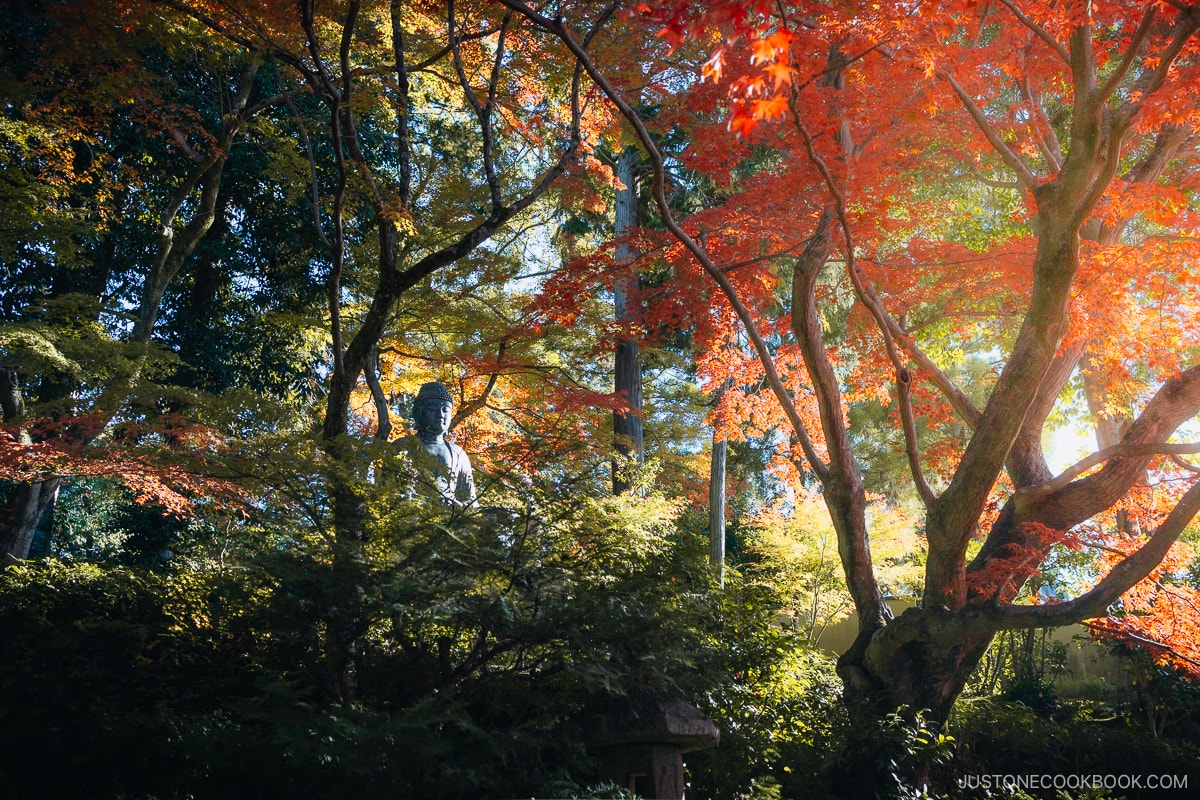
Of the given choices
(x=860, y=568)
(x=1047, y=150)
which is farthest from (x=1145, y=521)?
(x=1047, y=150)

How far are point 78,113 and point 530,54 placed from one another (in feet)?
18.7

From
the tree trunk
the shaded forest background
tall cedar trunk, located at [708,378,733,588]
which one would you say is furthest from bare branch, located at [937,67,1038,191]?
the tree trunk

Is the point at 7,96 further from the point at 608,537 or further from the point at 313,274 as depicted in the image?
the point at 608,537

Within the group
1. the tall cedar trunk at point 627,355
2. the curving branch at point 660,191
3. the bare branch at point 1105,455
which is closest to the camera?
the curving branch at point 660,191

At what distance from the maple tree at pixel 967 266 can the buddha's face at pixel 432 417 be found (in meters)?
1.95

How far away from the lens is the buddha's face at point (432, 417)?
5.49m

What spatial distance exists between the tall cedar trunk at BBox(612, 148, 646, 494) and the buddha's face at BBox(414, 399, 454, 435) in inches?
99.5

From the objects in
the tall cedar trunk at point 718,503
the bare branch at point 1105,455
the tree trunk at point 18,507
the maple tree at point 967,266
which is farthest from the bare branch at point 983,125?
the tree trunk at point 18,507

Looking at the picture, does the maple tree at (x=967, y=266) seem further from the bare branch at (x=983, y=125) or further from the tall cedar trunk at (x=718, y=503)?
the tall cedar trunk at (x=718, y=503)

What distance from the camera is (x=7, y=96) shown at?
24.9 ft

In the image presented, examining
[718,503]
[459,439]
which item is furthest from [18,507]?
[718,503]

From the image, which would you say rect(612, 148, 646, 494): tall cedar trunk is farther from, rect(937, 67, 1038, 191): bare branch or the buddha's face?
rect(937, 67, 1038, 191): bare branch

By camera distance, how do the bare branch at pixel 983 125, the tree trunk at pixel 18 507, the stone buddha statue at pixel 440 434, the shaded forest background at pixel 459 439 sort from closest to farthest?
the shaded forest background at pixel 459 439 → the stone buddha statue at pixel 440 434 → the bare branch at pixel 983 125 → the tree trunk at pixel 18 507

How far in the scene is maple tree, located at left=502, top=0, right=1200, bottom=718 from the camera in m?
5.07
